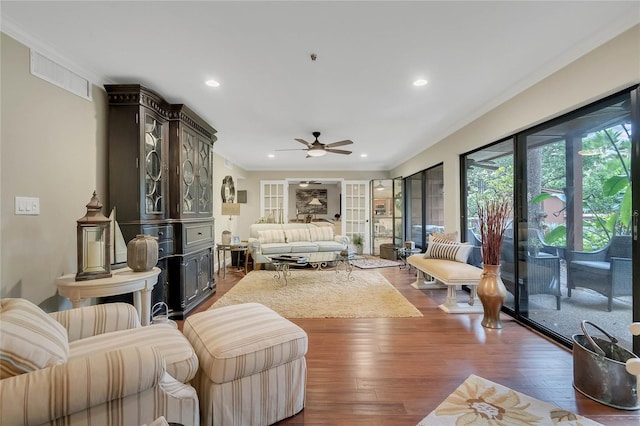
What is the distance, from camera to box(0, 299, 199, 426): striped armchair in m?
0.93

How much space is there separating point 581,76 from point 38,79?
4298 mm

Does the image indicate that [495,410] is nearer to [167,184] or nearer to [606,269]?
[606,269]

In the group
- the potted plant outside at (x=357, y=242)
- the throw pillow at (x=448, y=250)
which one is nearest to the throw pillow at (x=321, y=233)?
the potted plant outside at (x=357, y=242)

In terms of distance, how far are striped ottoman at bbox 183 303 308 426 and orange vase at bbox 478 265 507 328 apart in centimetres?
224

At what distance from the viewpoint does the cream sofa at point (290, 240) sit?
5.87 meters

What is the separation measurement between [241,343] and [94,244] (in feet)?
5.27

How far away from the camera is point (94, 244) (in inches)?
86.4

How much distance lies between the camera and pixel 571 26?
196cm

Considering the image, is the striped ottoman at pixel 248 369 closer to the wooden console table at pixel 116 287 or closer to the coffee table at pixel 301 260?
the wooden console table at pixel 116 287

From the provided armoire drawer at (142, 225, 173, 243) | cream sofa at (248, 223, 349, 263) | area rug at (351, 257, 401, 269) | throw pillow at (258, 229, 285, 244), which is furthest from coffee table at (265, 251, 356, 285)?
armoire drawer at (142, 225, 173, 243)

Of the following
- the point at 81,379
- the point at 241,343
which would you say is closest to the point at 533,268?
the point at 241,343

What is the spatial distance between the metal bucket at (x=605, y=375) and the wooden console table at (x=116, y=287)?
3272mm

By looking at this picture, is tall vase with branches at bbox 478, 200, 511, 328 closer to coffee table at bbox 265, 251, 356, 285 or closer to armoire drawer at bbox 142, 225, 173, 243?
coffee table at bbox 265, 251, 356, 285

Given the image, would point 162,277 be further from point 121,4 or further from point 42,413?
point 121,4
